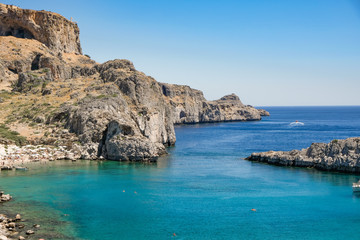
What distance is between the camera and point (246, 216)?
44.3 meters

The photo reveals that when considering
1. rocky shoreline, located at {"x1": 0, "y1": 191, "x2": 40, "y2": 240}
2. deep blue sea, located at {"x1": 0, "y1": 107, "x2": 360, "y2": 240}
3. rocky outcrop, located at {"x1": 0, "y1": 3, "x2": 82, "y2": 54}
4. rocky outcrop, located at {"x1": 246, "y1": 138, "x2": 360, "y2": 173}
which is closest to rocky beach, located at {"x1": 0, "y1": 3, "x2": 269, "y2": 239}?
rocky outcrop, located at {"x1": 0, "y1": 3, "x2": 82, "y2": 54}

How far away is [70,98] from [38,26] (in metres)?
55.6

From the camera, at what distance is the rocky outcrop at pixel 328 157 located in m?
65.8

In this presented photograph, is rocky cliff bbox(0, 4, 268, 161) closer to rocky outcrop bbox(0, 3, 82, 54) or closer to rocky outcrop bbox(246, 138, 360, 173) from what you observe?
rocky outcrop bbox(0, 3, 82, 54)

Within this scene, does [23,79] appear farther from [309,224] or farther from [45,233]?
[309,224]

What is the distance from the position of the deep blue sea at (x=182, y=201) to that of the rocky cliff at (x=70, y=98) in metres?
6.67

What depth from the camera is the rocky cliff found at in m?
80.3

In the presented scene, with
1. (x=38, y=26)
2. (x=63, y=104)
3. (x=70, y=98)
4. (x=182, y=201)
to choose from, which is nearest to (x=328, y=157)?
(x=182, y=201)

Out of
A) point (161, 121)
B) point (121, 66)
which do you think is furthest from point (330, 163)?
point (121, 66)

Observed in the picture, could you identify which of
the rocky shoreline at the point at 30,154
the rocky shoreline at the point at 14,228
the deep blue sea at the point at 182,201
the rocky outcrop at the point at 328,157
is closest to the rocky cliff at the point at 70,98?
the rocky shoreline at the point at 30,154

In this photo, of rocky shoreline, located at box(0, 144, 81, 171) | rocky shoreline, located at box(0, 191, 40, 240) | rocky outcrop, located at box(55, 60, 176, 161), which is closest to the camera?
rocky shoreline, located at box(0, 191, 40, 240)

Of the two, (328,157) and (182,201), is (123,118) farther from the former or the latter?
(328,157)

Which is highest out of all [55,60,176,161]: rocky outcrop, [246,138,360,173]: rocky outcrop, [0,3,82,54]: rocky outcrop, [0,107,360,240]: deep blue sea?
[0,3,82,54]: rocky outcrop

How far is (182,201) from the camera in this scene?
164 ft
